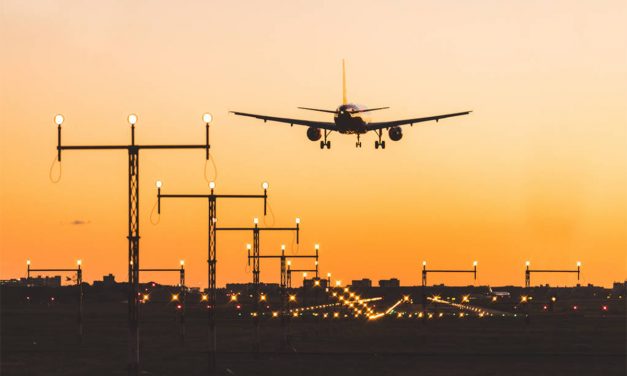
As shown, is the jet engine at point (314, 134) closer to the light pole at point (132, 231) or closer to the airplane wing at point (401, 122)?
the airplane wing at point (401, 122)

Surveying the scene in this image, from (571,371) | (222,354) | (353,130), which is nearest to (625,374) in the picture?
(571,371)

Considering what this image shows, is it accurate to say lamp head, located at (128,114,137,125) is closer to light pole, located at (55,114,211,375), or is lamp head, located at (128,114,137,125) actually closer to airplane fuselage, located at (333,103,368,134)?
light pole, located at (55,114,211,375)

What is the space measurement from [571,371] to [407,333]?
5355 centimetres

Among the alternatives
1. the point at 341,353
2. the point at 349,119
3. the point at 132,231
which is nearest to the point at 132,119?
the point at 132,231

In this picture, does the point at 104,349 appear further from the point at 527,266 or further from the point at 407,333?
the point at 527,266

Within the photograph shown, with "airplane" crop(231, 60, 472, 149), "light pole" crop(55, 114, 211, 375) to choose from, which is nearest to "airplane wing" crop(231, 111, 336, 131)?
"airplane" crop(231, 60, 472, 149)

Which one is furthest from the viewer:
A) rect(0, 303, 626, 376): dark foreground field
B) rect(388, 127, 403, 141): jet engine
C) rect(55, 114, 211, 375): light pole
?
rect(388, 127, 403, 141): jet engine

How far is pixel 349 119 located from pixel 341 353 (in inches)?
1752

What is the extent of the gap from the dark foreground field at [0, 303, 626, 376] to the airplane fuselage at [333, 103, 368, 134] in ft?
62.8

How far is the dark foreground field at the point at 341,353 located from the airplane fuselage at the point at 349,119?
1914 cm

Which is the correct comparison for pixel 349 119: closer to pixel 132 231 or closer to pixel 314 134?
pixel 314 134

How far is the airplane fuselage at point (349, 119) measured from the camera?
392ft

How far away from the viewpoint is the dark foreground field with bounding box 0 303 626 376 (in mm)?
63031

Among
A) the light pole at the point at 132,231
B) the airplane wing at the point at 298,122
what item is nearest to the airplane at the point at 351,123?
the airplane wing at the point at 298,122
